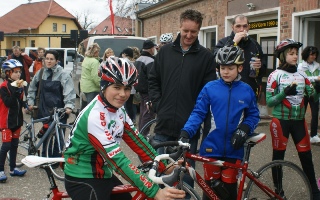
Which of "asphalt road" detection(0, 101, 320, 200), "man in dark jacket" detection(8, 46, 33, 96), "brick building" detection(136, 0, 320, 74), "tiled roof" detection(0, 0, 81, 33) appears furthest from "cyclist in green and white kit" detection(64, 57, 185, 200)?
"tiled roof" detection(0, 0, 81, 33)

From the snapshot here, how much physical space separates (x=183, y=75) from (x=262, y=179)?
4.08 ft

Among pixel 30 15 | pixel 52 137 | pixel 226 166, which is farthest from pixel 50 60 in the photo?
pixel 30 15

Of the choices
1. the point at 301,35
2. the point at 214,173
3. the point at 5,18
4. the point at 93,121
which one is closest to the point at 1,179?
the point at 214,173

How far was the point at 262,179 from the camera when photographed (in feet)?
14.4

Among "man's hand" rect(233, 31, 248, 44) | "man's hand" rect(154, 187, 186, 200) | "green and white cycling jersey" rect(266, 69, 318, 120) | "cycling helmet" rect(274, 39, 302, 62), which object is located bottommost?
"man's hand" rect(154, 187, 186, 200)

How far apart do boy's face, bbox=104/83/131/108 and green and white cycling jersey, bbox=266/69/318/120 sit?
2.63 meters

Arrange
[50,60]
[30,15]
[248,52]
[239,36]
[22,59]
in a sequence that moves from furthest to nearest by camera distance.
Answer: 1. [30,15]
2. [22,59]
3. [50,60]
4. [248,52]
5. [239,36]

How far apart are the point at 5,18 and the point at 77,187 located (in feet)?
268

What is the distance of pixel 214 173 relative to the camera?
421 cm

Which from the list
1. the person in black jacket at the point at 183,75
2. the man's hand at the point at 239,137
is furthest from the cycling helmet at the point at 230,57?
the man's hand at the point at 239,137

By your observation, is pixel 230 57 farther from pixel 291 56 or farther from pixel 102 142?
pixel 102 142

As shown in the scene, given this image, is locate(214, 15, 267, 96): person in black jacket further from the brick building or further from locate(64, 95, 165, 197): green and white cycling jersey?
the brick building

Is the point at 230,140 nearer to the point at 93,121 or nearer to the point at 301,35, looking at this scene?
the point at 93,121

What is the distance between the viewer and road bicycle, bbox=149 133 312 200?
3836 millimetres
